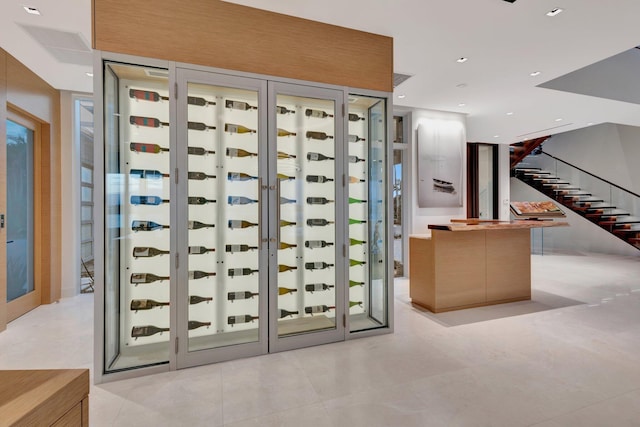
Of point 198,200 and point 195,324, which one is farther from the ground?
point 198,200

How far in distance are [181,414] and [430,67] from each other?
4.66m

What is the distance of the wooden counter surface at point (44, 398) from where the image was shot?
620 mm

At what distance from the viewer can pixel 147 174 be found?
2.77 m

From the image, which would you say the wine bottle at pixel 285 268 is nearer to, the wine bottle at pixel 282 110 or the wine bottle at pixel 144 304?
the wine bottle at pixel 144 304

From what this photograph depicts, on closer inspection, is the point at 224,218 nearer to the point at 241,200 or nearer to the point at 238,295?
the point at 241,200

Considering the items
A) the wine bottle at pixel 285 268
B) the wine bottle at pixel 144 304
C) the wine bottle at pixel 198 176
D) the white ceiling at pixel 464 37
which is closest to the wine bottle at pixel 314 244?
the wine bottle at pixel 285 268

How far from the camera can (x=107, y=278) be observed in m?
2.54

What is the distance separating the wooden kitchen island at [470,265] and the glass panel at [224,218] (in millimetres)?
2317

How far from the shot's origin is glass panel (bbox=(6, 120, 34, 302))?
4004 mm

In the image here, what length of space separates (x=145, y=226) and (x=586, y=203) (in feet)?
39.1

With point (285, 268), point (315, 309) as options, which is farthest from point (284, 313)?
point (285, 268)

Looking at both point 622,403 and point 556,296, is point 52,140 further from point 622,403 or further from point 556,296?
point 556,296

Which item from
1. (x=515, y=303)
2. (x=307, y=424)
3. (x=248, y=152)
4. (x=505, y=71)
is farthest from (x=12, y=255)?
(x=505, y=71)

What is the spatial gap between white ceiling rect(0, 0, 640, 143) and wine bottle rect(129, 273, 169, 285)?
2424 millimetres
